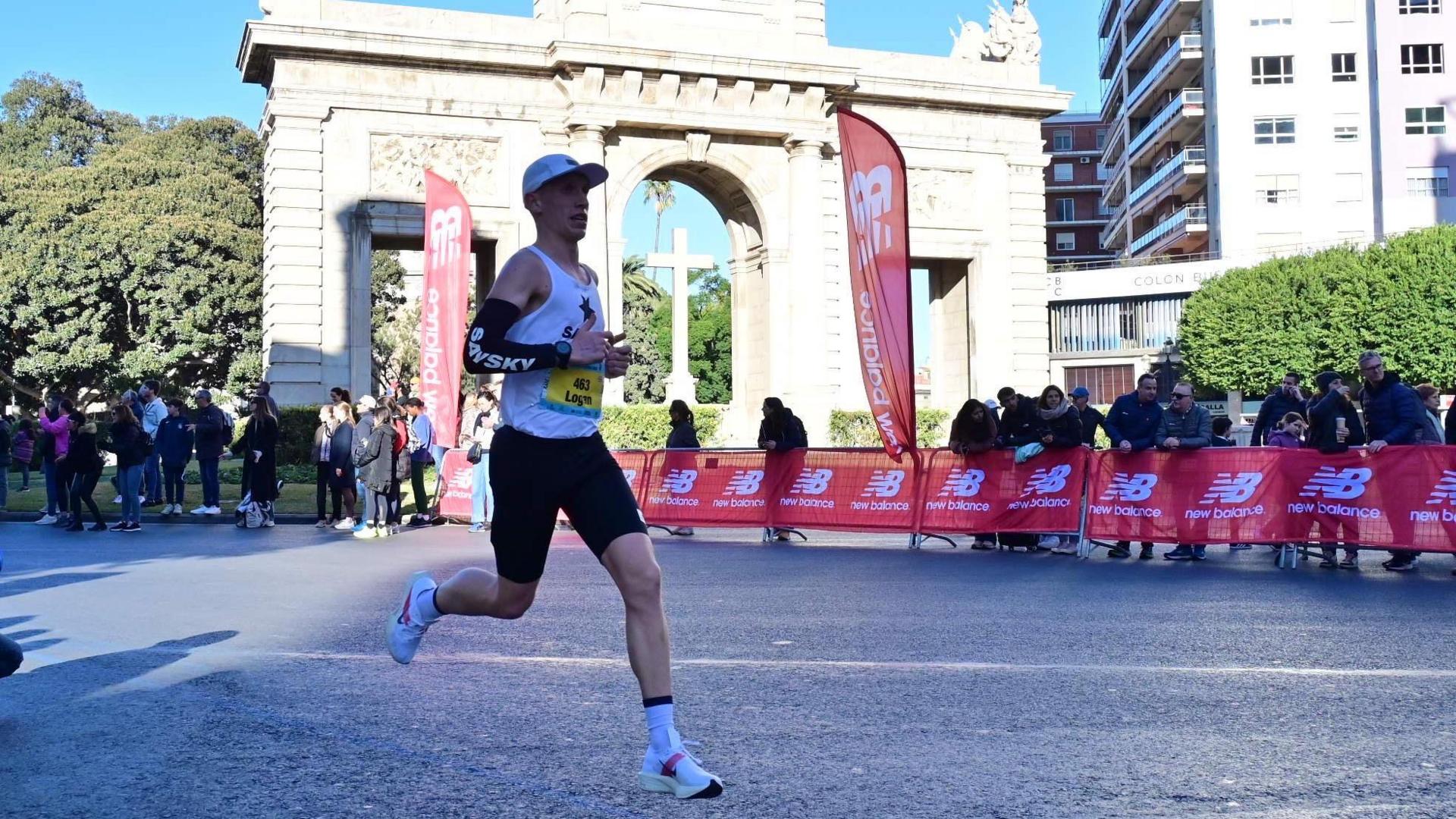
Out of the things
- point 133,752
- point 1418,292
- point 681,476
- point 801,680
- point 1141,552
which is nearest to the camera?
point 133,752

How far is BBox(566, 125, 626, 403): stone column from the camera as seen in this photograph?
104 feet

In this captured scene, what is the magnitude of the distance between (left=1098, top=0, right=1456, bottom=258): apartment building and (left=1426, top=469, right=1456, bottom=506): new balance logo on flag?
46.2m

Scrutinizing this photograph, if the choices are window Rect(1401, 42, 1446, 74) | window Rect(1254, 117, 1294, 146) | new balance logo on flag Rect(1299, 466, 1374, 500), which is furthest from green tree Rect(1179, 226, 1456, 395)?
new balance logo on flag Rect(1299, 466, 1374, 500)

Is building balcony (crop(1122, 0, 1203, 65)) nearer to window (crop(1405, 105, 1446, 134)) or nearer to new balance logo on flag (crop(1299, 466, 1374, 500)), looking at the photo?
window (crop(1405, 105, 1446, 134))

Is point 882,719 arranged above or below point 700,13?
below

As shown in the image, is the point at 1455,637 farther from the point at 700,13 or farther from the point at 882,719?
the point at 700,13

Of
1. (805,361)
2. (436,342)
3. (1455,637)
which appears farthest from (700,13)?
(1455,637)

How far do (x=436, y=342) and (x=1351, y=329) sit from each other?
126ft

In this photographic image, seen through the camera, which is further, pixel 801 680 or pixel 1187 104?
pixel 1187 104

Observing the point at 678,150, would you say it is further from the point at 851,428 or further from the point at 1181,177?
the point at 1181,177

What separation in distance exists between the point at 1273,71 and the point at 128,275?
157ft

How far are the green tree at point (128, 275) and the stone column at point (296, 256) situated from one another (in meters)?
18.5

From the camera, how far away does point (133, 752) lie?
4770 millimetres

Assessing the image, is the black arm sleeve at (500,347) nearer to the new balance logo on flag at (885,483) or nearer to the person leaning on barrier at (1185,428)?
the person leaning on barrier at (1185,428)
